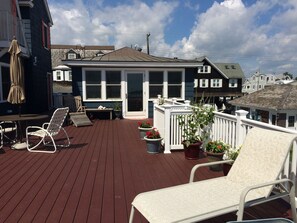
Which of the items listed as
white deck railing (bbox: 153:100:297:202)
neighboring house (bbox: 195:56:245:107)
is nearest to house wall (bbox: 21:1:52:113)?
white deck railing (bbox: 153:100:297:202)

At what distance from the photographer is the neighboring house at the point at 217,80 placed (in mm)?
36406

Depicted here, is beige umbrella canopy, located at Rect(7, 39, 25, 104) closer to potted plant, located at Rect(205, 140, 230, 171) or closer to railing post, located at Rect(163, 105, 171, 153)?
railing post, located at Rect(163, 105, 171, 153)

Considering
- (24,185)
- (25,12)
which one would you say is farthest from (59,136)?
(25,12)

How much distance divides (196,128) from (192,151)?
442 millimetres

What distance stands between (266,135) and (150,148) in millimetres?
2803

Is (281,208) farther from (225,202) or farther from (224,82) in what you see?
(224,82)

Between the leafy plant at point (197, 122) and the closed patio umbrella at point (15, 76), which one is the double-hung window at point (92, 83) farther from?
the leafy plant at point (197, 122)

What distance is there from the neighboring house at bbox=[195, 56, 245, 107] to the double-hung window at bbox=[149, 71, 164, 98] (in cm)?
2463

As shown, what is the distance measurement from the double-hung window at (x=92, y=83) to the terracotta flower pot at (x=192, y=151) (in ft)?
20.9

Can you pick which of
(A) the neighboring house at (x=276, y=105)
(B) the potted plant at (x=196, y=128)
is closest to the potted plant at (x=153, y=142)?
(B) the potted plant at (x=196, y=128)

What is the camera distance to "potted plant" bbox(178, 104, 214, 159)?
182 inches

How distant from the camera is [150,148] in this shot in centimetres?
506

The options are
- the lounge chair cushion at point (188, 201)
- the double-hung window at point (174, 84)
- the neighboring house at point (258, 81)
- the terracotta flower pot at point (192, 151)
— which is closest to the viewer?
the lounge chair cushion at point (188, 201)

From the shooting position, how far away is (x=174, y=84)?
34.8 feet
